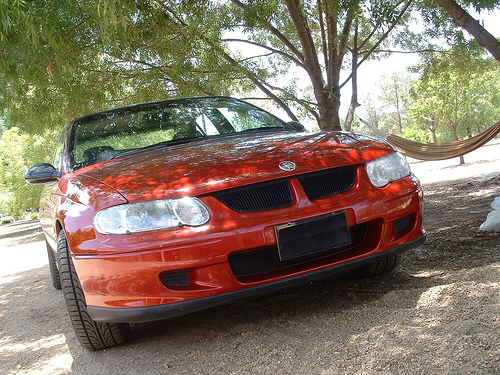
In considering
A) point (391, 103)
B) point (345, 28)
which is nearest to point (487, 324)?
point (345, 28)

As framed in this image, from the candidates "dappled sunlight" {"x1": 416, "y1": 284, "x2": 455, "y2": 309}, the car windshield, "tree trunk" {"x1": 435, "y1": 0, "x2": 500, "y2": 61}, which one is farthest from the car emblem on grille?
"tree trunk" {"x1": 435, "y1": 0, "x2": 500, "y2": 61}

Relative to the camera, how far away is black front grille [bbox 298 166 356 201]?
266 centimetres

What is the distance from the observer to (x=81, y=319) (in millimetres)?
2789

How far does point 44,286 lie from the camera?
5.85 meters

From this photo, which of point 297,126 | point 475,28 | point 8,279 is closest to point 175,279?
point 297,126

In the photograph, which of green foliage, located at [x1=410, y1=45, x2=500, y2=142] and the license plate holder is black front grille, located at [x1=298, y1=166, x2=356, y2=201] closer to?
the license plate holder

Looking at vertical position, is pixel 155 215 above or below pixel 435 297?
above

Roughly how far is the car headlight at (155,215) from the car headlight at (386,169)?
1.00 metres

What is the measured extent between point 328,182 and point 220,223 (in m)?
0.67

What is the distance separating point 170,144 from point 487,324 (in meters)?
2.31

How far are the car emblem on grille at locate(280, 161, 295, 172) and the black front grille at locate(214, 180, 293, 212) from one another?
0.23 feet

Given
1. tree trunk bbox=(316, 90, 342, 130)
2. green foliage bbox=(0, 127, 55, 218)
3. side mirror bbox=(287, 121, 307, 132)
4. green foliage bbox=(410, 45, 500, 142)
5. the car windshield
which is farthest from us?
green foliage bbox=(0, 127, 55, 218)

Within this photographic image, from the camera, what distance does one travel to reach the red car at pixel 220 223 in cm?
243

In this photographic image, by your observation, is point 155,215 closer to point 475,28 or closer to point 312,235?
point 312,235
